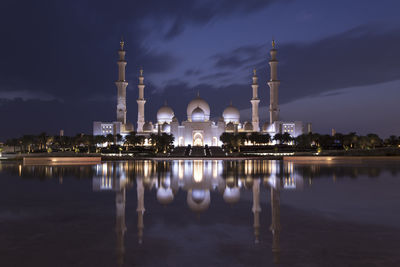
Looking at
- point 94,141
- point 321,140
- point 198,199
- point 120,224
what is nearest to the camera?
point 120,224

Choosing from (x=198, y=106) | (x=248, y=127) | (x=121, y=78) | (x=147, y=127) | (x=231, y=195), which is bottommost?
(x=231, y=195)

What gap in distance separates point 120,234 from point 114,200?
3.34 m

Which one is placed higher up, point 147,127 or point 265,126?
point 147,127

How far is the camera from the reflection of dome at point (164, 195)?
29.0 ft

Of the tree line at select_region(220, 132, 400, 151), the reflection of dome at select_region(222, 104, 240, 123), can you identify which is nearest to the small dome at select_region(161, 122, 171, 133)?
the reflection of dome at select_region(222, 104, 240, 123)

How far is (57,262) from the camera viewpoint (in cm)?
454

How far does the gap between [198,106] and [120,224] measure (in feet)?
184

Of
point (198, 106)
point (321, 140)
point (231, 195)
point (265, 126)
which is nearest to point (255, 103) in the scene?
point (265, 126)

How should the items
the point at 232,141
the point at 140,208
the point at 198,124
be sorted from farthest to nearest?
the point at 198,124, the point at 232,141, the point at 140,208

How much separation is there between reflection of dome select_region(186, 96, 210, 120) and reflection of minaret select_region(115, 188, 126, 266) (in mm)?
52443

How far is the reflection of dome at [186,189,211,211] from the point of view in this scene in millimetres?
8055

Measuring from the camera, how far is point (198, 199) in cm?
909

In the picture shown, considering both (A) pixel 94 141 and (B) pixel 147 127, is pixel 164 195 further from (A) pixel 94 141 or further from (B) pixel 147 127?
(B) pixel 147 127

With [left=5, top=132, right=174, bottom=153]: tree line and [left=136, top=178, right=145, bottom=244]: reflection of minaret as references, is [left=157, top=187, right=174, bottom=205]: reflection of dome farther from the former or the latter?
[left=5, top=132, right=174, bottom=153]: tree line
